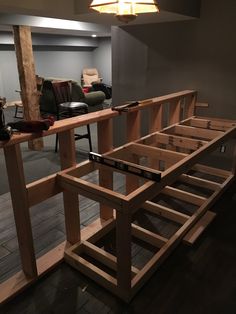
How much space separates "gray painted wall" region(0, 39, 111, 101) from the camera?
28.3 feet

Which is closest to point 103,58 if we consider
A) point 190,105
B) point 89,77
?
point 89,77

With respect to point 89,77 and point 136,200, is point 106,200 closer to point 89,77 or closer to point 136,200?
point 136,200

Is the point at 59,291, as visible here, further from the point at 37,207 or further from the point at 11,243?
the point at 37,207

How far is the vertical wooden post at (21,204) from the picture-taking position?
1.59 metres

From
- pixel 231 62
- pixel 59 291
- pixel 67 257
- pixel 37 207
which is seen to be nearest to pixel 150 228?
pixel 67 257

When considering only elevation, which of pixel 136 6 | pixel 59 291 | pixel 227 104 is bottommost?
pixel 59 291

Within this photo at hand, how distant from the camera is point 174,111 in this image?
3135 millimetres

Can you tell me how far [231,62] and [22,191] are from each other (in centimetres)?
259

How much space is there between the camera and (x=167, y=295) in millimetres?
1742

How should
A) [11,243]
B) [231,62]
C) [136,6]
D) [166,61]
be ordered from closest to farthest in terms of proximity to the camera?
[136,6] → [11,243] → [231,62] → [166,61]

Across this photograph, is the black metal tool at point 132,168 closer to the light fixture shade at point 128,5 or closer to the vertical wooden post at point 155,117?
the light fixture shade at point 128,5

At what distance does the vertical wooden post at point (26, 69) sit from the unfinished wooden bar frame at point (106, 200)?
221 centimetres

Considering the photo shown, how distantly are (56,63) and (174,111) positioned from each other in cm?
792

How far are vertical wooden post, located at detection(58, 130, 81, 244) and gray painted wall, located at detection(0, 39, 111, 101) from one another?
7.73m
